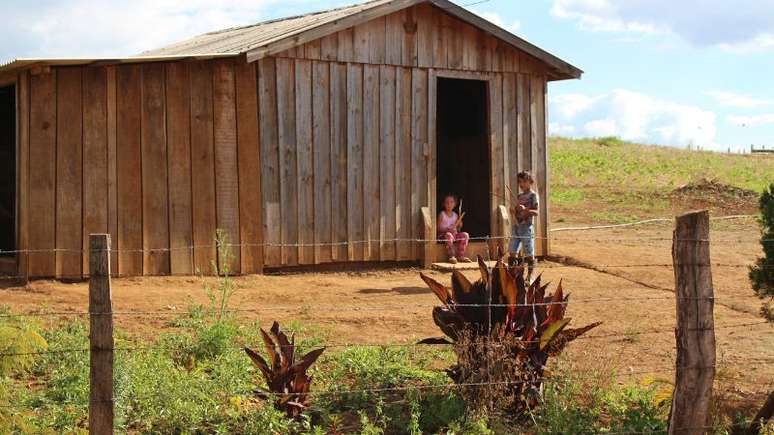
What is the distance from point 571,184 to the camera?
30.7 meters

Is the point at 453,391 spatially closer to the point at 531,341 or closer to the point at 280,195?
the point at 531,341

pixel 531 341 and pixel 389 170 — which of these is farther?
pixel 389 170

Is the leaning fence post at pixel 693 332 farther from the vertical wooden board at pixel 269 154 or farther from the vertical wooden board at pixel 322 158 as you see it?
the vertical wooden board at pixel 322 158

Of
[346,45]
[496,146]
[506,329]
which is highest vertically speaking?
[346,45]

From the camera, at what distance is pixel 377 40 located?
13539mm

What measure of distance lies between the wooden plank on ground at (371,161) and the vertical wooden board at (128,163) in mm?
3141

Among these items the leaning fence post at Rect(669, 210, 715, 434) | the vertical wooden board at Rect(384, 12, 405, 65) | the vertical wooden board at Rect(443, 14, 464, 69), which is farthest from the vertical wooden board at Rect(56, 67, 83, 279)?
the leaning fence post at Rect(669, 210, 715, 434)

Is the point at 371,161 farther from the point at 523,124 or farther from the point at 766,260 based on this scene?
the point at 766,260

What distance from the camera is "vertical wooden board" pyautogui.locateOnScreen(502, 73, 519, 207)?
14.6 m

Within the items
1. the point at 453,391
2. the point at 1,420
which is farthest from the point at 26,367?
the point at 453,391

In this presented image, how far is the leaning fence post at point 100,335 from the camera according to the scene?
17.4 feet

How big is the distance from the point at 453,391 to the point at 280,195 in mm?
6484

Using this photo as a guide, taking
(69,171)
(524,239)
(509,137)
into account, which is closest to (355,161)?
(509,137)

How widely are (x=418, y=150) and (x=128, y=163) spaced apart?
416cm
